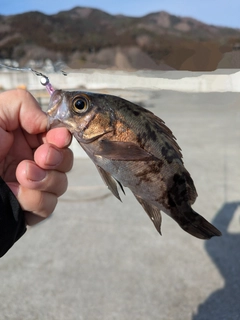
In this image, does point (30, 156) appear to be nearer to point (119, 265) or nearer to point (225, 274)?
point (119, 265)

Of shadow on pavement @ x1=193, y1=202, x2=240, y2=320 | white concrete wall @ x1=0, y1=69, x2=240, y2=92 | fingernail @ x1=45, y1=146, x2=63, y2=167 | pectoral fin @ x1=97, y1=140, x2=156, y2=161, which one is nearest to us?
pectoral fin @ x1=97, y1=140, x2=156, y2=161

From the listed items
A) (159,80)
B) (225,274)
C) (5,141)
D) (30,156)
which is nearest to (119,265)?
(225,274)

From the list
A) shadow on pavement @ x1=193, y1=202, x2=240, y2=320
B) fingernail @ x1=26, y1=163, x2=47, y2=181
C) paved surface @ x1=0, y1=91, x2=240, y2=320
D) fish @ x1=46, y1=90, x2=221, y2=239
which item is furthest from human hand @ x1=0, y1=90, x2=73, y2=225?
shadow on pavement @ x1=193, y1=202, x2=240, y2=320

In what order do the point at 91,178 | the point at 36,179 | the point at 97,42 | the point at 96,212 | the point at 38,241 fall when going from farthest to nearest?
the point at 97,42 < the point at 91,178 < the point at 96,212 < the point at 38,241 < the point at 36,179

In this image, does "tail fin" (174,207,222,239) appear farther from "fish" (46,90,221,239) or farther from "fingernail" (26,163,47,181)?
"fingernail" (26,163,47,181)

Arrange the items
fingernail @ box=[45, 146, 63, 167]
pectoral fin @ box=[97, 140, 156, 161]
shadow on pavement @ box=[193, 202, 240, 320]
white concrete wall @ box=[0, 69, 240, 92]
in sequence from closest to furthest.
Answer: pectoral fin @ box=[97, 140, 156, 161], fingernail @ box=[45, 146, 63, 167], white concrete wall @ box=[0, 69, 240, 92], shadow on pavement @ box=[193, 202, 240, 320]

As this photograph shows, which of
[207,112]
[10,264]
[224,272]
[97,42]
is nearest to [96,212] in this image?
[10,264]

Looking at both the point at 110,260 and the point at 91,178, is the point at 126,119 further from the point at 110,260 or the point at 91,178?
the point at 91,178
